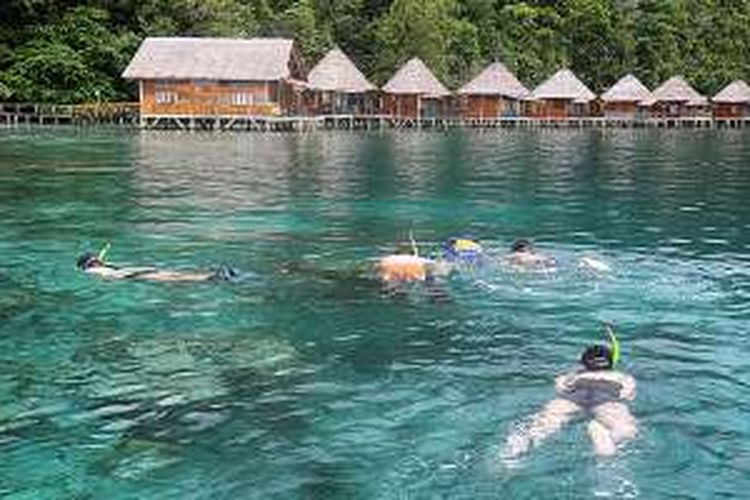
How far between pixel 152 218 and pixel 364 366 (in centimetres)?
1409

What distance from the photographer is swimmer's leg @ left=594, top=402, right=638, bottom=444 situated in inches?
414

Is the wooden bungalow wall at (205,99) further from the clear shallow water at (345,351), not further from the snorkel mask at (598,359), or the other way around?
the snorkel mask at (598,359)

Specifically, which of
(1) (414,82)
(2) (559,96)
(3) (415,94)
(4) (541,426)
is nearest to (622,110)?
(2) (559,96)

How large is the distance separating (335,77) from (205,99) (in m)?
10.2

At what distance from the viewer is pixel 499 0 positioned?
103 m

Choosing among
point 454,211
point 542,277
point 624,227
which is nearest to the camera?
point 542,277

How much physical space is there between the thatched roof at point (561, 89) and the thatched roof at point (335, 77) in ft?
48.8

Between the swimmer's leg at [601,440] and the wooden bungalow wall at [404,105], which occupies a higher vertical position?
the wooden bungalow wall at [404,105]

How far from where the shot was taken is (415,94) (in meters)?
80.6

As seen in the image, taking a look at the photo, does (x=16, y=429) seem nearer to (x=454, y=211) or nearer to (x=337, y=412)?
(x=337, y=412)

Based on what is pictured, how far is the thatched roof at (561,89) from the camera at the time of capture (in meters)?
84.6

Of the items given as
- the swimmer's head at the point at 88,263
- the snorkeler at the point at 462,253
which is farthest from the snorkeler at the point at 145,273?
the snorkeler at the point at 462,253

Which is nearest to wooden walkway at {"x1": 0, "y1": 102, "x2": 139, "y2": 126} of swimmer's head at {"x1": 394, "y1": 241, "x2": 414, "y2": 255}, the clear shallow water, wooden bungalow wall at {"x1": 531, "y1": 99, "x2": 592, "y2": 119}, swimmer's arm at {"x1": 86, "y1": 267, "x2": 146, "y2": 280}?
wooden bungalow wall at {"x1": 531, "y1": 99, "x2": 592, "y2": 119}

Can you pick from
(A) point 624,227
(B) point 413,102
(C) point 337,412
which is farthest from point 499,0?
(C) point 337,412
